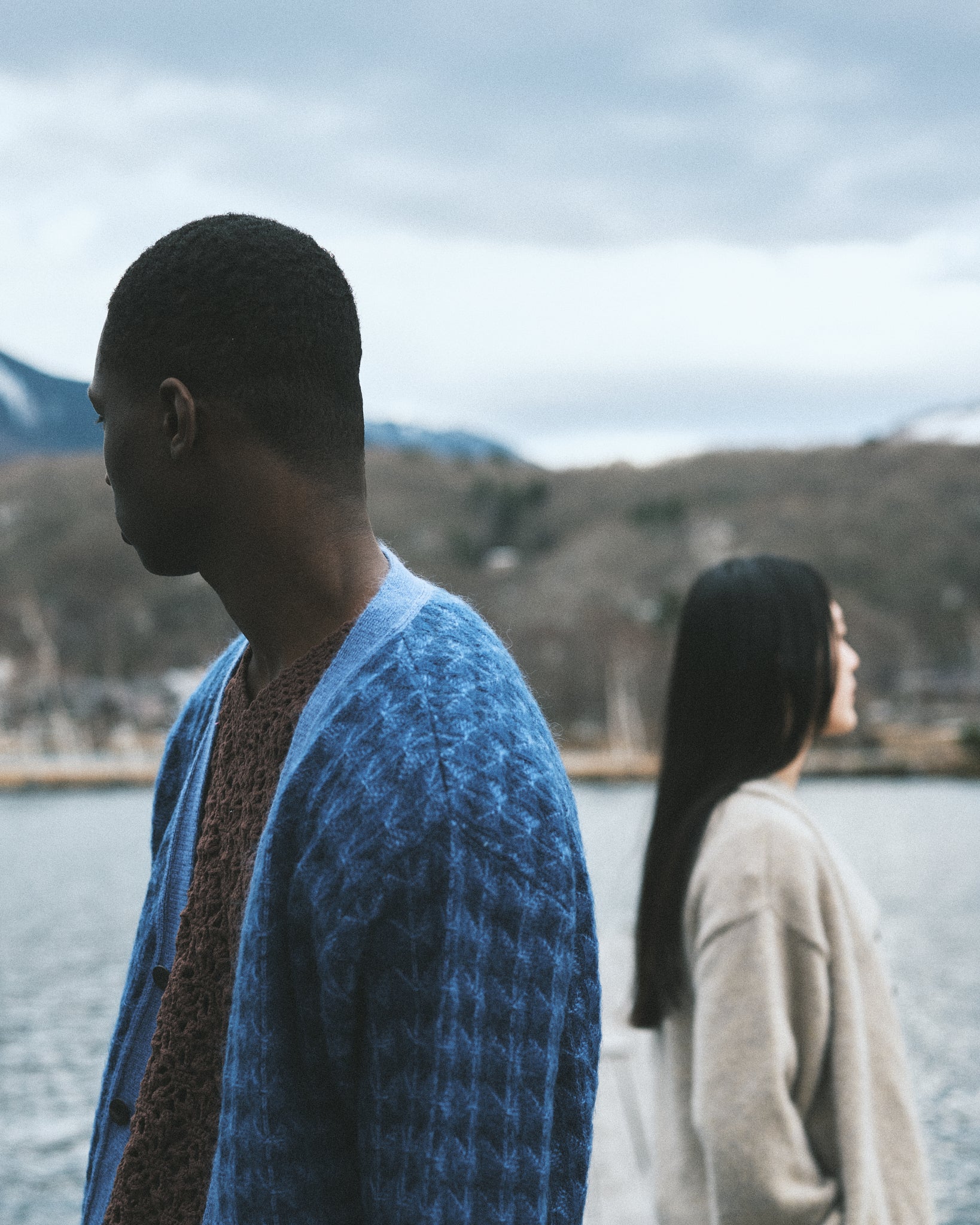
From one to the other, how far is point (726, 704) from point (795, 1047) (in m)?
0.53

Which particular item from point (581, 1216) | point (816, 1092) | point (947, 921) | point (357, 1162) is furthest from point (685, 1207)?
point (947, 921)

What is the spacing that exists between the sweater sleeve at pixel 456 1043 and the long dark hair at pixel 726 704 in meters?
1.23

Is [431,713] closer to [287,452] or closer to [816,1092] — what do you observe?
[287,452]

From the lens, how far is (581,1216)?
3.70ft

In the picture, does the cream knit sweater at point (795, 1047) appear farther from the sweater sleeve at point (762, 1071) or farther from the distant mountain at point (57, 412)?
the distant mountain at point (57, 412)

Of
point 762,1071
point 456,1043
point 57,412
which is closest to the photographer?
point 456,1043

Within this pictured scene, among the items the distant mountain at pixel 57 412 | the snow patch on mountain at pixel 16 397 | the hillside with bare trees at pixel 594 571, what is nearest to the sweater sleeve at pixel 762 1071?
the distant mountain at pixel 57 412

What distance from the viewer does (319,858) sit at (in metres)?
1.02

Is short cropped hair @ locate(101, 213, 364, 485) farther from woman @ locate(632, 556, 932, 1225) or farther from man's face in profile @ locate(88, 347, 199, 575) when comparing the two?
woman @ locate(632, 556, 932, 1225)

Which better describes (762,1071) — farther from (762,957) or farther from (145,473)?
(145,473)

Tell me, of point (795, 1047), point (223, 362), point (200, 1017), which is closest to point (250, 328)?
point (223, 362)

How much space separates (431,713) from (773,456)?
363 ft

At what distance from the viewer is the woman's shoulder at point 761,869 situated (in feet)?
6.65

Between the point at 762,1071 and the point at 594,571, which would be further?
the point at 594,571
